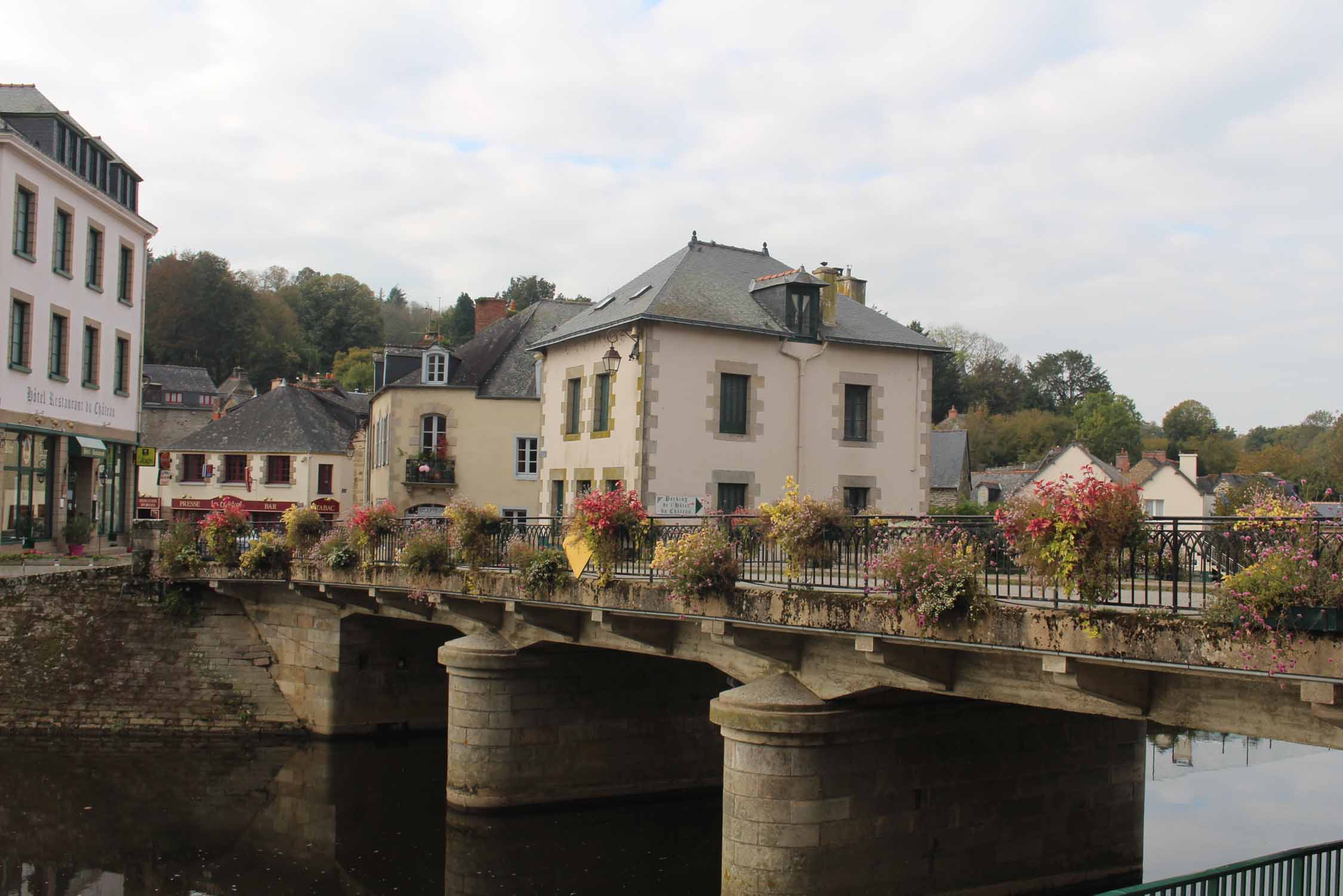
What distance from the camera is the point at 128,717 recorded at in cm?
2300

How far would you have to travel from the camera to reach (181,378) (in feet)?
207

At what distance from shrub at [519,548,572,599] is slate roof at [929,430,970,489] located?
40.1 meters

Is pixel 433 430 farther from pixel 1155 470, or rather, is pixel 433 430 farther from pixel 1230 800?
pixel 1155 470

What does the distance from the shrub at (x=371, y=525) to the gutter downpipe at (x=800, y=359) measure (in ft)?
27.5

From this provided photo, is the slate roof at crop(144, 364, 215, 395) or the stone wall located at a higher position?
the slate roof at crop(144, 364, 215, 395)

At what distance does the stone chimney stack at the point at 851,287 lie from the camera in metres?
28.5

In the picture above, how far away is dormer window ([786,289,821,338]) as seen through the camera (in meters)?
24.6

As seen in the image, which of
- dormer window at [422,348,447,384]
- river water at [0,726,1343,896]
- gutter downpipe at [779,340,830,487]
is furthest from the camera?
dormer window at [422,348,447,384]

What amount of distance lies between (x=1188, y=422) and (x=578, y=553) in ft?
273

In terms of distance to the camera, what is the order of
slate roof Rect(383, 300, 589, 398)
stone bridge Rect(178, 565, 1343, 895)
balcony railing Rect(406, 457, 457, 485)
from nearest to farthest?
stone bridge Rect(178, 565, 1343, 895)
balcony railing Rect(406, 457, 457, 485)
slate roof Rect(383, 300, 589, 398)

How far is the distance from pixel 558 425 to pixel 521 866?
12178 mm

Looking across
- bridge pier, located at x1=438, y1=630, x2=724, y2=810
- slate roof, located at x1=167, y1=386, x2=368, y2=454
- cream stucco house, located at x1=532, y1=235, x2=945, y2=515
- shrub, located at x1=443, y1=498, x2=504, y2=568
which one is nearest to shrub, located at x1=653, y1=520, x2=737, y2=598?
shrub, located at x1=443, y1=498, x2=504, y2=568

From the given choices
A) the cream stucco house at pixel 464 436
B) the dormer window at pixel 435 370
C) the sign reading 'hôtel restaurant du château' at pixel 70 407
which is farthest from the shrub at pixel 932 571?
the dormer window at pixel 435 370

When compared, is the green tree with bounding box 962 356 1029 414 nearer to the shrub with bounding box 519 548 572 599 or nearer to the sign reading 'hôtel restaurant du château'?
the sign reading 'hôtel restaurant du château'
